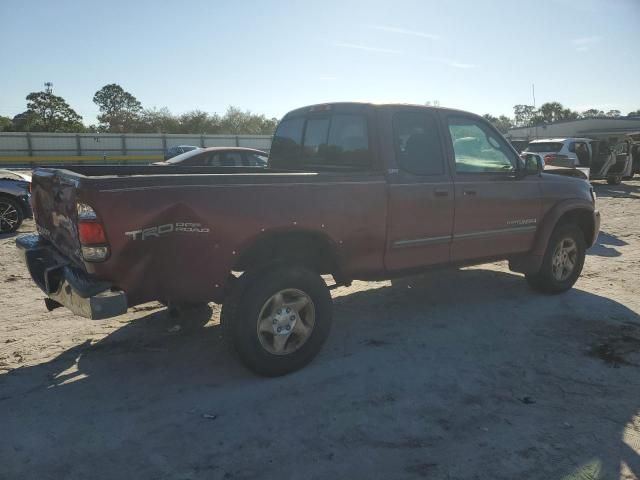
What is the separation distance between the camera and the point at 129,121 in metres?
60.6

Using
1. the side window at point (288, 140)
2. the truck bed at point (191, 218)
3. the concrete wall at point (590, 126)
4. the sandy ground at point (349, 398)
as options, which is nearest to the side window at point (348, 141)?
the truck bed at point (191, 218)

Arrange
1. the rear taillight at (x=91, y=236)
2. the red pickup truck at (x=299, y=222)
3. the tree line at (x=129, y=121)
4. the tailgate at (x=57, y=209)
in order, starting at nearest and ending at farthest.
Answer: the rear taillight at (x=91, y=236)
the red pickup truck at (x=299, y=222)
the tailgate at (x=57, y=209)
the tree line at (x=129, y=121)

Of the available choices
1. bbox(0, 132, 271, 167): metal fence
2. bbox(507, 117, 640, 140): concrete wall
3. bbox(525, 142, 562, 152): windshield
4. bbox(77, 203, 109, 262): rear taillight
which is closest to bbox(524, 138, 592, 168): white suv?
bbox(525, 142, 562, 152): windshield

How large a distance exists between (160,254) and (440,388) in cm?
215

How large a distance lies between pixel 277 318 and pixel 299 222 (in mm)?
726

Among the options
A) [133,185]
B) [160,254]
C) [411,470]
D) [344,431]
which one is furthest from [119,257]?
[411,470]

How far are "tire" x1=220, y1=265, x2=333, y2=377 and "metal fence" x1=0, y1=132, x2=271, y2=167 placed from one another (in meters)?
29.7

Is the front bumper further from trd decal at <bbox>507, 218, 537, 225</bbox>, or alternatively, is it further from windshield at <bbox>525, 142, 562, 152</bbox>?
windshield at <bbox>525, 142, 562, 152</bbox>

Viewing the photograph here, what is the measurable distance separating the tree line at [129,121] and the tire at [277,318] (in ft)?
188

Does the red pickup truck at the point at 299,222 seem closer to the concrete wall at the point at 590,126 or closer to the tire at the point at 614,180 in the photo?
the tire at the point at 614,180

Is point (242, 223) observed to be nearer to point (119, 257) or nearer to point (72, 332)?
point (119, 257)

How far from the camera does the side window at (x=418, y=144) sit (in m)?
4.22

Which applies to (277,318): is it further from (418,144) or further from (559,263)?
(559,263)

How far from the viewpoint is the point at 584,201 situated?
5562 millimetres
